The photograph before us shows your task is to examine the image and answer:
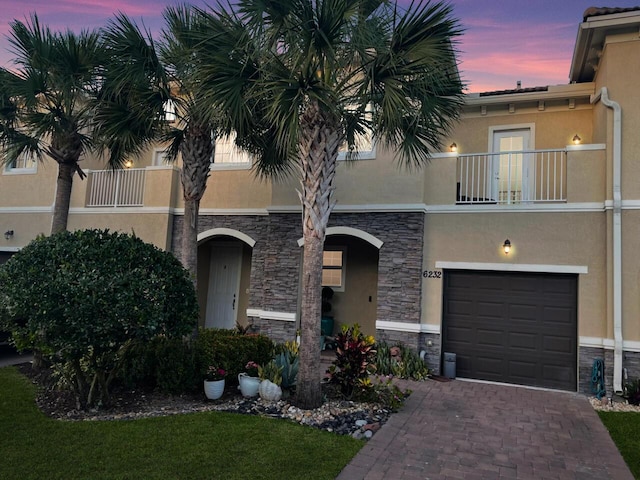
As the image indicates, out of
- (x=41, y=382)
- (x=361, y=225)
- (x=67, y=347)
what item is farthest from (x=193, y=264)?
(x=361, y=225)

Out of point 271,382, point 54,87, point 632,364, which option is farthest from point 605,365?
point 54,87

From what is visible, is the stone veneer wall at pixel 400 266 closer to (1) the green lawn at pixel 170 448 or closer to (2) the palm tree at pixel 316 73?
(2) the palm tree at pixel 316 73

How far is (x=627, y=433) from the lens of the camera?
22.7 ft

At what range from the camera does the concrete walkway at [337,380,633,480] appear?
5434 millimetres

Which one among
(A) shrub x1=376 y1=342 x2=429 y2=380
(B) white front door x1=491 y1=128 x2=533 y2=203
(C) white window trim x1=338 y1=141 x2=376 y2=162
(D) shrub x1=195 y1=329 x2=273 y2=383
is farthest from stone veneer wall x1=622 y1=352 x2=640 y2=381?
(D) shrub x1=195 y1=329 x2=273 y2=383

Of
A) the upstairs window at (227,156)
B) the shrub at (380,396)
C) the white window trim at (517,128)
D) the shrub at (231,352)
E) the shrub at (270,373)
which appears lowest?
the shrub at (380,396)

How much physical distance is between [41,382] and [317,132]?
713 cm

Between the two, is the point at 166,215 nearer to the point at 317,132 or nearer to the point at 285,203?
the point at 285,203

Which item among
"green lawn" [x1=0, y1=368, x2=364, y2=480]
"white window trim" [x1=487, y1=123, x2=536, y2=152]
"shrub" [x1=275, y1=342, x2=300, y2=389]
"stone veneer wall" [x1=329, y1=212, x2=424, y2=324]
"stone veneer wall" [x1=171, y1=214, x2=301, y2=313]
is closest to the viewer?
"green lawn" [x1=0, y1=368, x2=364, y2=480]

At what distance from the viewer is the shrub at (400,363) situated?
10.1m

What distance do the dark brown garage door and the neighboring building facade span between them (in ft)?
0.08

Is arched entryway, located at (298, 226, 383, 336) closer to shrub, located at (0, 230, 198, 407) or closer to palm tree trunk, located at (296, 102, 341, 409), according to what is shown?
palm tree trunk, located at (296, 102, 341, 409)

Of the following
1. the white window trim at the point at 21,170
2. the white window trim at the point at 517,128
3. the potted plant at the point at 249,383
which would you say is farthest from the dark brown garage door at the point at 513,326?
the white window trim at the point at 21,170

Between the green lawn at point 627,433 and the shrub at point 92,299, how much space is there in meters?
6.56
